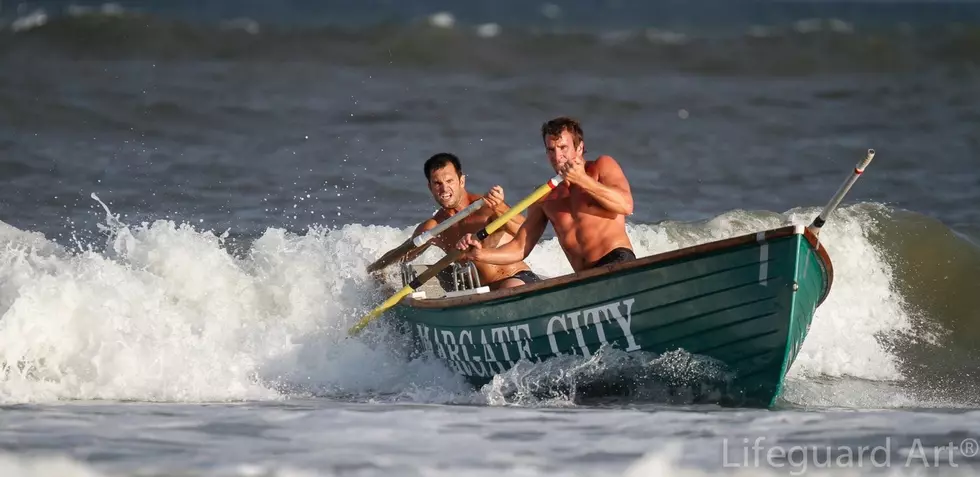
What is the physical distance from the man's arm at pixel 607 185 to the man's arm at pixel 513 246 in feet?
1.88

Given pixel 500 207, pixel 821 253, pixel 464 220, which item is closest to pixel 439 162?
pixel 464 220

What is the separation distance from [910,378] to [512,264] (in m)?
3.26

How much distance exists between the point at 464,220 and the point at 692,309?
2414 mm

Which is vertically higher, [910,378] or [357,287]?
[357,287]

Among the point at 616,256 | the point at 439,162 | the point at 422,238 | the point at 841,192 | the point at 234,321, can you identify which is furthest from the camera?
the point at 234,321

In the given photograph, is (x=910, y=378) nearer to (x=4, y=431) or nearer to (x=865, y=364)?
(x=865, y=364)

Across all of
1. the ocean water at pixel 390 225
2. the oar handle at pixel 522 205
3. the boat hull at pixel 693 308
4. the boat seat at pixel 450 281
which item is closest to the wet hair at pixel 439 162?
the boat seat at pixel 450 281

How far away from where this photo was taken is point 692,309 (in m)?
7.14

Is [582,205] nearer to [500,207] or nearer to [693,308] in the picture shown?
[500,207]

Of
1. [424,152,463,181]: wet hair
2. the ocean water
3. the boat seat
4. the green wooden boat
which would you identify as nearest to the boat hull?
the green wooden boat

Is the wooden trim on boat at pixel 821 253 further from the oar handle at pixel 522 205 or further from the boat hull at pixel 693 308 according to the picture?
the oar handle at pixel 522 205

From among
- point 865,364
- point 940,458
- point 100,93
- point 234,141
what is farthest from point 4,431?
point 100,93

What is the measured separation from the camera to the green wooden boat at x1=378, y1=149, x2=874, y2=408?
689 centimetres

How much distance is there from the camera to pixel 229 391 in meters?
8.41
